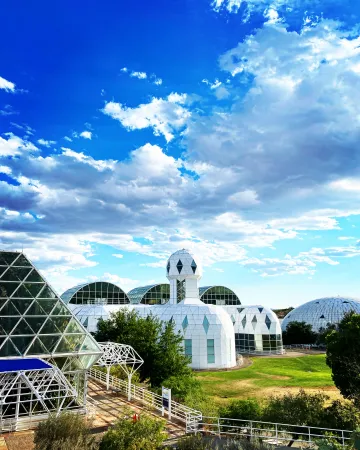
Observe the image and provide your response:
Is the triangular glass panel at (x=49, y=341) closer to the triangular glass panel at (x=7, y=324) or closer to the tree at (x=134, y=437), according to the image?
the triangular glass panel at (x=7, y=324)

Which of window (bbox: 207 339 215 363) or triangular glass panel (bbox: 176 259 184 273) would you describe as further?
triangular glass panel (bbox: 176 259 184 273)

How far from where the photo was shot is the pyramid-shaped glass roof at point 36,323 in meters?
21.2

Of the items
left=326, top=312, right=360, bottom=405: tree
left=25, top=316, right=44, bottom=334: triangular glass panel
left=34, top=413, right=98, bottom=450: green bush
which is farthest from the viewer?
left=326, top=312, right=360, bottom=405: tree

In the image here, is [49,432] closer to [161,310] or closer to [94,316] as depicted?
[161,310]

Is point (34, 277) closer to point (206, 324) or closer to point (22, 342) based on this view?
point (22, 342)

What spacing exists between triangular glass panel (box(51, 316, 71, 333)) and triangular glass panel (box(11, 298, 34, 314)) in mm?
1619

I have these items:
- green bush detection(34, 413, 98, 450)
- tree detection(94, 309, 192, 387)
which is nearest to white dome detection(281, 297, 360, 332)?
tree detection(94, 309, 192, 387)

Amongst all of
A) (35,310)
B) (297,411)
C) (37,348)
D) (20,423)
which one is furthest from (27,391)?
(297,411)

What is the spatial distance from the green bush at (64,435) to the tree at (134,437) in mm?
650

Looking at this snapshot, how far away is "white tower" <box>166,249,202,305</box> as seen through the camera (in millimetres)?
61344

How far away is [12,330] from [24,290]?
8.64ft

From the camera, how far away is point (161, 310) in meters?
53.5

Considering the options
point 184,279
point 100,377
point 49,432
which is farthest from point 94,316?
point 49,432

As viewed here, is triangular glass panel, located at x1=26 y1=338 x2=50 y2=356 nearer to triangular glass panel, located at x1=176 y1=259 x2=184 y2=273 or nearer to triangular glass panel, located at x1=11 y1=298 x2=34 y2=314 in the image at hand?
triangular glass panel, located at x1=11 y1=298 x2=34 y2=314
